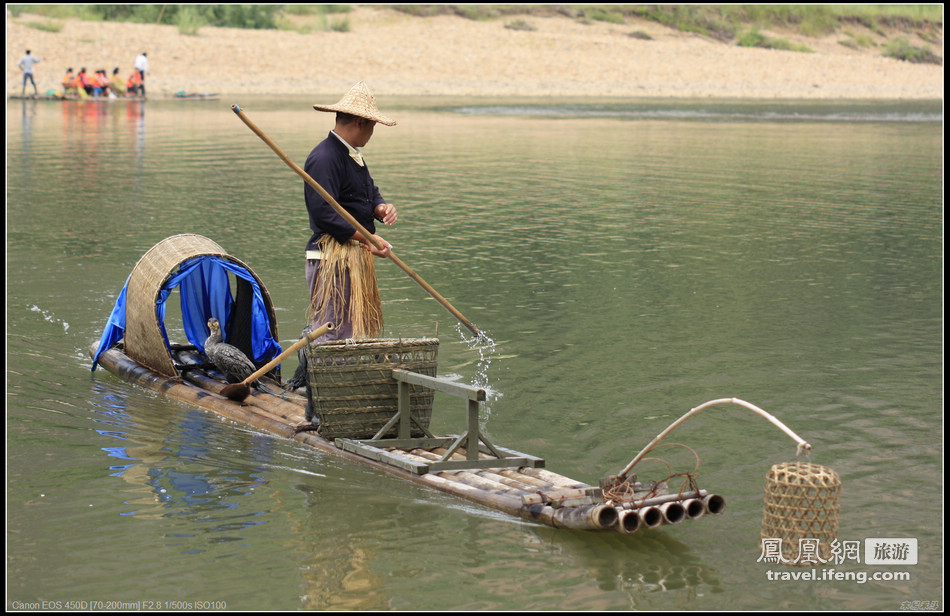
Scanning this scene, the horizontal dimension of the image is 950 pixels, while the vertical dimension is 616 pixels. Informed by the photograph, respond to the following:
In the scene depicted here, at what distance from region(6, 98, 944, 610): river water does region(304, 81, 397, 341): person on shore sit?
0.86 metres

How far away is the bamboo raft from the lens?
17.5 ft

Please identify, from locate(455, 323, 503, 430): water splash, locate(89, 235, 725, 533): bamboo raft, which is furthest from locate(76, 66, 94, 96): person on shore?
locate(89, 235, 725, 533): bamboo raft

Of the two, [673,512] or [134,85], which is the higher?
[134,85]

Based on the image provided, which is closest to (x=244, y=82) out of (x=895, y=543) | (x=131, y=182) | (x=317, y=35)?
(x=317, y=35)

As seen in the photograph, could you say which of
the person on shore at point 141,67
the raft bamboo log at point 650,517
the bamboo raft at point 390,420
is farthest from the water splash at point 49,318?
the person on shore at point 141,67

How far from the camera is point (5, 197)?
15.6 m

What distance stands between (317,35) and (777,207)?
27997 mm

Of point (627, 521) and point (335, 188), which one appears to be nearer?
point (627, 521)

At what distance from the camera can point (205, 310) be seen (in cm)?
852

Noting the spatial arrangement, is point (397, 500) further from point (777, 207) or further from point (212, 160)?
point (212, 160)

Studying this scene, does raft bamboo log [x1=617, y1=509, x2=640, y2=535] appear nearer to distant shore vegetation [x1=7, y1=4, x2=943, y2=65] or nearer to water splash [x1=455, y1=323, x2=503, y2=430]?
water splash [x1=455, y1=323, x2=503, y2=430]

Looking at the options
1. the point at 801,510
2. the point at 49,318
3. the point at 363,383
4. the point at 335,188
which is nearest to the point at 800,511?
the point at 801,510

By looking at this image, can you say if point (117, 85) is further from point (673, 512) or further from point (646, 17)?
point (673, 512)

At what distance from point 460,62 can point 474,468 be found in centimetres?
3562
